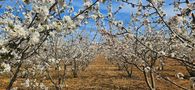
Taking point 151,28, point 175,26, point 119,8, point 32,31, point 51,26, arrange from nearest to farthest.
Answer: point 32,31
point 51,26
point 175,26
point 119,8
point 151,28

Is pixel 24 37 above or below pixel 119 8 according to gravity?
below

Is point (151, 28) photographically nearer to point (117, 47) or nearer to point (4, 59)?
point (117, 47)

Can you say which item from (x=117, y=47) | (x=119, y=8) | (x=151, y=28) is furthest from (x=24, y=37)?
(x=151, y=28)

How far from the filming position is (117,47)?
13.8 metres

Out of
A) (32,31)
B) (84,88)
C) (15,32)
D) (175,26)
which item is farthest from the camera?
(84,88)

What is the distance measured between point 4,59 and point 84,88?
831 inches

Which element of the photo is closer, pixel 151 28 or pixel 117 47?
pixel 117 47

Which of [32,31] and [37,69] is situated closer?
[32,31]

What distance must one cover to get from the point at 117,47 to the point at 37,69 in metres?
3.91

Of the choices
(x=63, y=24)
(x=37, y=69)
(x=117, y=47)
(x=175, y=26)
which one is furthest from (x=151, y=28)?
(x=63, y=24)

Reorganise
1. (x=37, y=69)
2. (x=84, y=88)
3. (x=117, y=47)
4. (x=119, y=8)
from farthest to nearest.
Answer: (x=84, y=88), (x=117, y=47), (x=37, y=69), (x=119, y=8)

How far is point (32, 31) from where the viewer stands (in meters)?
4.60

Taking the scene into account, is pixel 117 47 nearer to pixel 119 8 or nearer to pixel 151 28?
pixel 151 28

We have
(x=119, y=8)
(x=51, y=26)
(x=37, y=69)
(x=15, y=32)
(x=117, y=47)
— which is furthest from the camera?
(x=117, y=47)
